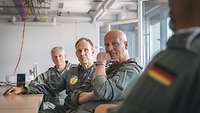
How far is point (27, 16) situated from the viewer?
740 centimetres

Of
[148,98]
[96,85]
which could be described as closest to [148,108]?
[148,98]

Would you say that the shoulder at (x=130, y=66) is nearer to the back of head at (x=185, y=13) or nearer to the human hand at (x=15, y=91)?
the human hand at (x=15, y=91)

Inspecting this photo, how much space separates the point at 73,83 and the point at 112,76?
3.01 feet

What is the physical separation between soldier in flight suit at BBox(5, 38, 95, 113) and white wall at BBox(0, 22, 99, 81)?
427 centimetres

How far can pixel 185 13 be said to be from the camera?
0.61 m

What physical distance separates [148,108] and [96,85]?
1892mm

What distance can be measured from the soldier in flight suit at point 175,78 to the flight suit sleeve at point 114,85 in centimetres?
182

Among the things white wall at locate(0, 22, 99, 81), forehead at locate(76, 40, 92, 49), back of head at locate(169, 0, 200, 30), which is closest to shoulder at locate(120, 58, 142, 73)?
forehead at locate(76, 40, 92, 49)

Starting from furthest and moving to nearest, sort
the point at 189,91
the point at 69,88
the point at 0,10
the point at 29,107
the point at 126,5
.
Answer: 1. the point at 0,10
2. the point at 126,5
3. the point at 69,88
4. the point at 29,107
5. the point at 189,91

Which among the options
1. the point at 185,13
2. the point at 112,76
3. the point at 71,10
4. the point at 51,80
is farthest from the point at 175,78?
the point at 71,10

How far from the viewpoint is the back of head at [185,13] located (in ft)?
1.98

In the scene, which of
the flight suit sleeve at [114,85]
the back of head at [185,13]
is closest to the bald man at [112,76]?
the flight suit sleeve at [114,85]

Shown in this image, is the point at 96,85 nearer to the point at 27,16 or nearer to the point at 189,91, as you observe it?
the point at 189,91

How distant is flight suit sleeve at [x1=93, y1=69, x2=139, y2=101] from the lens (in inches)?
95.7
